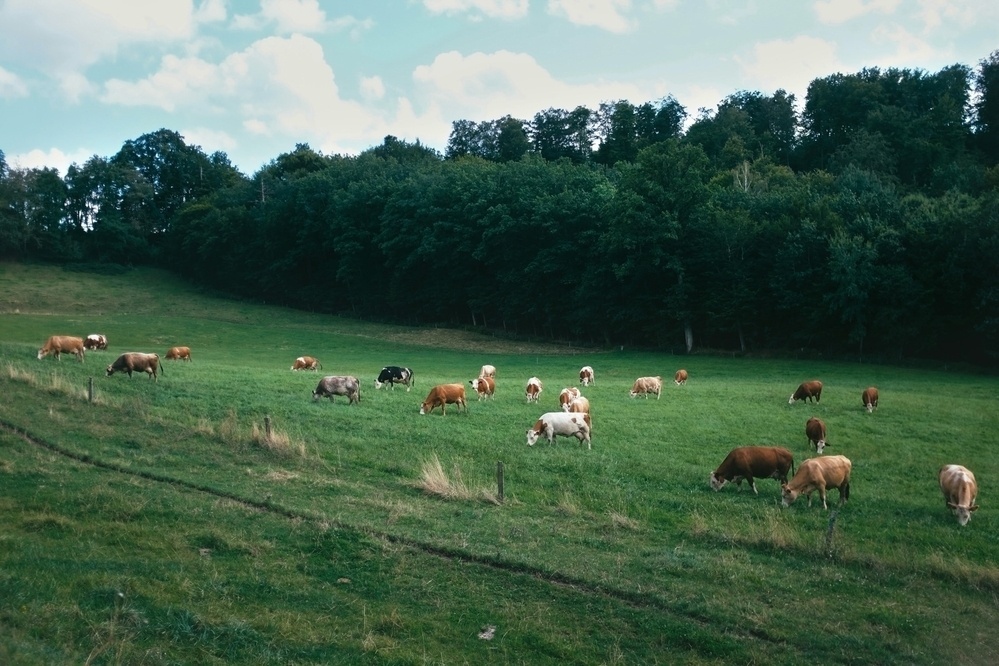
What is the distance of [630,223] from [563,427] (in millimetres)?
39300

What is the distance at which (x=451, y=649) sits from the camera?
31.7 feet

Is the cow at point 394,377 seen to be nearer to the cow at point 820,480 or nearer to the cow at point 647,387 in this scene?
the cow at point 647,387

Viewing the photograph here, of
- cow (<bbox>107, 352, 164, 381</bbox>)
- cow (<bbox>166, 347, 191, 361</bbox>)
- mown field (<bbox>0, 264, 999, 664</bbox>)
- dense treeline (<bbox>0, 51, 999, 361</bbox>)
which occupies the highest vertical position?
dense treeline (<bbox>0, 51, 999, 361</bbox>)

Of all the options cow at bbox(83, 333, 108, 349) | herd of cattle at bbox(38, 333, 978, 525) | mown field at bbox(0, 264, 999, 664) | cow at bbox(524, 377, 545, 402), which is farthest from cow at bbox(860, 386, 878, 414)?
cow at bbox(83, 333, 108, 349)

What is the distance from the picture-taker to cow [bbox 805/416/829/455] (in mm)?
23672

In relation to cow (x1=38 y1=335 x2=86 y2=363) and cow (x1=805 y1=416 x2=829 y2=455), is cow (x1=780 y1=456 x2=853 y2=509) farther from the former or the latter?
cow (x1=38 y1=335 x2=86 y2=363)

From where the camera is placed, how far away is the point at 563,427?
2427 centimetres

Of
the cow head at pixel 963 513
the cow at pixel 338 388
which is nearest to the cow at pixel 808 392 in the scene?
the cow head at pixel 963 513

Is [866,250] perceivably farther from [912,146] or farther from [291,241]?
[291,241]

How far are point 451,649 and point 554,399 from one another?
23.6 meters

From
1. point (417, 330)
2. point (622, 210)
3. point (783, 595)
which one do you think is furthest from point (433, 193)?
point (783, 595)

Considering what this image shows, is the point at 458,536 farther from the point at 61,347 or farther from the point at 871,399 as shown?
the point at 61,347

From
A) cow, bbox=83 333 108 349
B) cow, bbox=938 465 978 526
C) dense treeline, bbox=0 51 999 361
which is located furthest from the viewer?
dense treeline, bbox=0 51 999 361

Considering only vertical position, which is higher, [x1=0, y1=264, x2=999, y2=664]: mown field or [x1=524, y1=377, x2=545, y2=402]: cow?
[x1=524, y1=377, x2=545, y2=402]: cow
